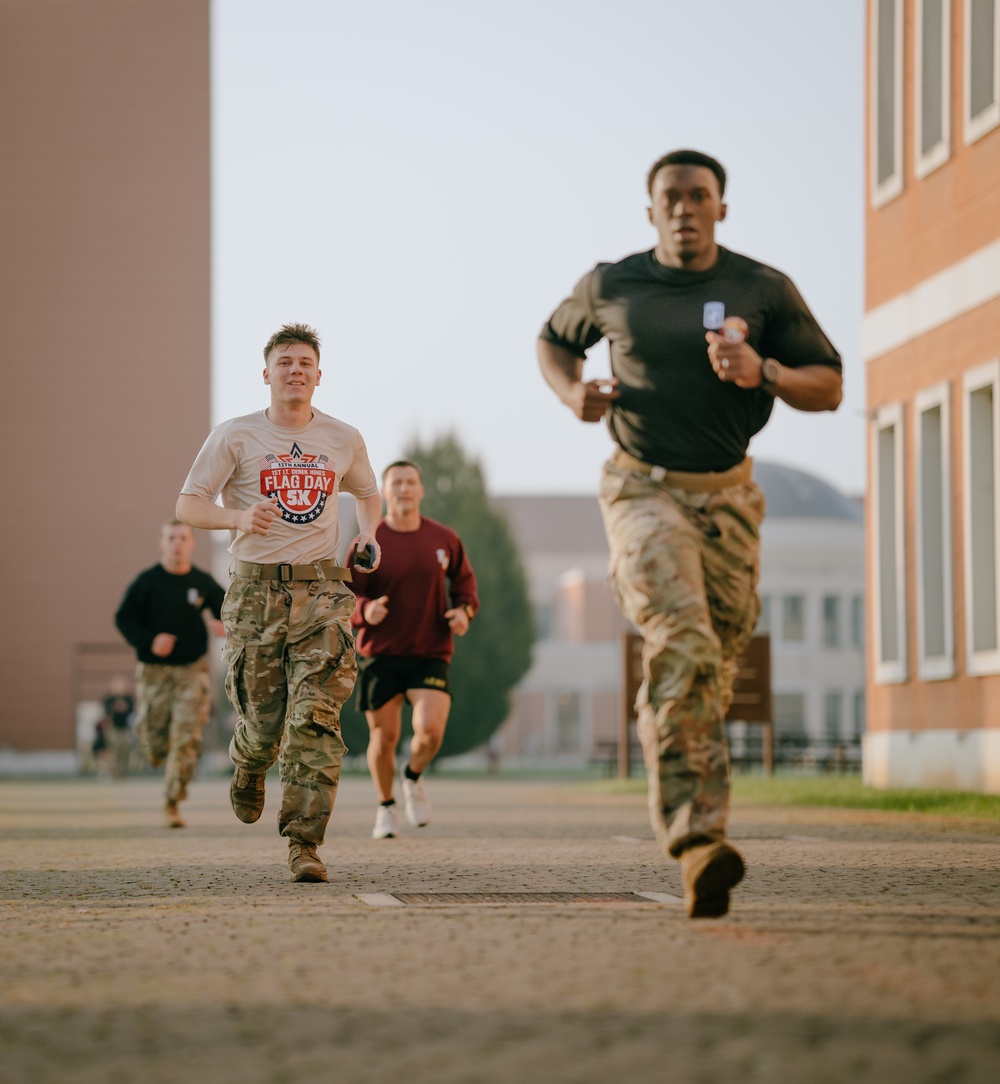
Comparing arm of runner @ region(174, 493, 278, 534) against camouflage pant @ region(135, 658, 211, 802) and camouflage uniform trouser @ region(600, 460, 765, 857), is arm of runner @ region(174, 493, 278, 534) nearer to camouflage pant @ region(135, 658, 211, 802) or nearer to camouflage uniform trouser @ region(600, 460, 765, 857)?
camouflage uniform trouser @ region(600, 460, 765, 857)

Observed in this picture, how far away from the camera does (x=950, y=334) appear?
64.3ft

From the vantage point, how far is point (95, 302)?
200ft

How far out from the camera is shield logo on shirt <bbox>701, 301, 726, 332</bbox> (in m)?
6.78

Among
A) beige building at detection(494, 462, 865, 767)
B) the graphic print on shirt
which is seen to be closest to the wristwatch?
the graphic print on shirt

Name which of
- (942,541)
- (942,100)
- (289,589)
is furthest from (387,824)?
(942,100)

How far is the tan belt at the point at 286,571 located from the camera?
28.5 feet

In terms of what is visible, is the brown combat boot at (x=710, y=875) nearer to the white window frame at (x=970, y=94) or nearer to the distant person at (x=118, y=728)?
the white window frame at (x=970, y=94)

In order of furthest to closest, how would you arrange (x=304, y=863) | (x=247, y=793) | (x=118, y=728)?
1. (x=118, y=728)
2. (x=247, y=793)
3. (x=304, y=863)

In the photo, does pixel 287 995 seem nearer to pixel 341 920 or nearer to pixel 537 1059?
pixel 537 1059

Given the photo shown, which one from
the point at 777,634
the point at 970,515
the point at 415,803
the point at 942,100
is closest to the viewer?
the point at 415,803

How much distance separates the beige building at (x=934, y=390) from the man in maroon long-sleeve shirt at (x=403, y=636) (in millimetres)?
7268

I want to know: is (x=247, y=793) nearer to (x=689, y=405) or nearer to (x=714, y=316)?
(x=689, y=405)

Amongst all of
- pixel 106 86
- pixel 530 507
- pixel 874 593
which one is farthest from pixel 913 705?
pixel 530 507

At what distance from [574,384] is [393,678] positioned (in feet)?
18.6
